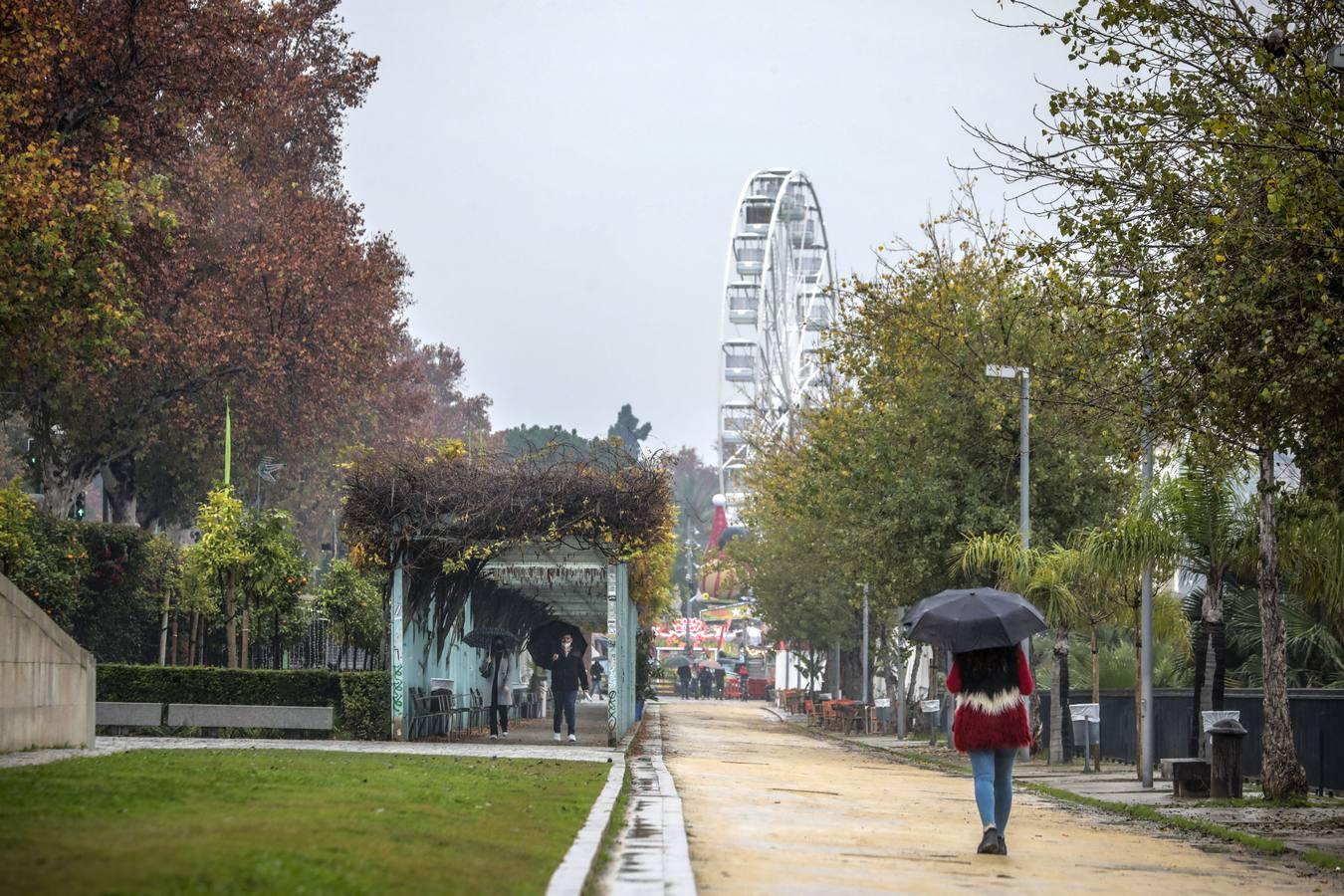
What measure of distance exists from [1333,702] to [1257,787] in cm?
148

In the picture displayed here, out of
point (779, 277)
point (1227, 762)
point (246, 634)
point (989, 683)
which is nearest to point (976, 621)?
point (989, 683)

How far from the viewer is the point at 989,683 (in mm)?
13664

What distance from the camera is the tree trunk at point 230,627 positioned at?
96.8 feet

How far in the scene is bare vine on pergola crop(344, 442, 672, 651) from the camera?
27688 mm

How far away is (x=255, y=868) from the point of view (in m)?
8.31

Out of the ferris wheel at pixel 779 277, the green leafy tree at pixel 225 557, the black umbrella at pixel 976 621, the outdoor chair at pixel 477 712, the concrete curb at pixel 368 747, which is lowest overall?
the outdoor chair at pixel 477 712

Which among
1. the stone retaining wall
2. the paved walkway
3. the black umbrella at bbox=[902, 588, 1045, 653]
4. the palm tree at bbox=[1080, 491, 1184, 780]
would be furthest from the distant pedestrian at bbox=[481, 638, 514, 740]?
the black umbrella at bbox=[902, 588, 1045, 653]

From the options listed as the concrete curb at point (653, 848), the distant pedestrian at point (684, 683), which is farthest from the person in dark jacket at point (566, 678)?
the distant pedestrian at point (684, 683)

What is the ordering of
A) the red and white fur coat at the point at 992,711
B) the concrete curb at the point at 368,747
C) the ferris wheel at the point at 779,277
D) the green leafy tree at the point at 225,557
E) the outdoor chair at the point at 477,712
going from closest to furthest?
the red and white fur coat at the point at 992,711 < the concrete curb at the point at 368,747 < the green leafy tree at the point at 225,557 < the outdoor chair at the point at 477,712 < the ferris wheel at the point at 779,277

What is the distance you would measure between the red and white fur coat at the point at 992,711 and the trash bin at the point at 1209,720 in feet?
24.4

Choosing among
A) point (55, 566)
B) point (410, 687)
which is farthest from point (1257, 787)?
point (55, 566)

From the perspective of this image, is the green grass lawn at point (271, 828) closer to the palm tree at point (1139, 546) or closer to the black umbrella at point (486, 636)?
the palm tree at point (1139, 546)

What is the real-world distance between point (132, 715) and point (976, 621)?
56.0 ft

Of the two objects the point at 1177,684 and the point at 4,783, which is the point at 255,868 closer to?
the point at 4,783
